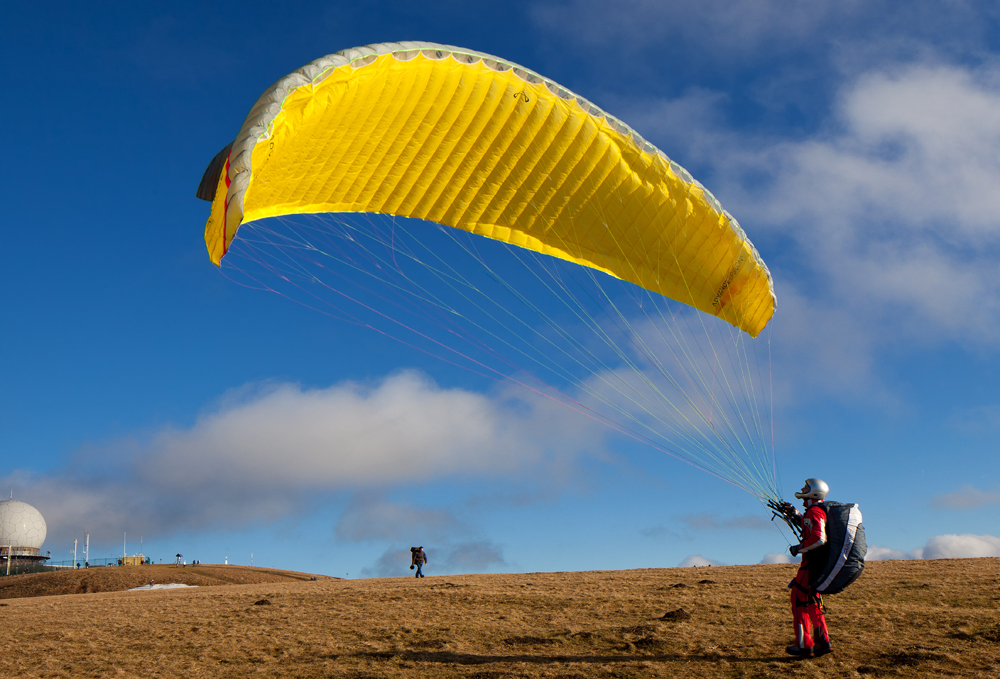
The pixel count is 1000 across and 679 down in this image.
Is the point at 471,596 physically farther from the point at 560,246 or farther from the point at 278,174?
the point at 278,174

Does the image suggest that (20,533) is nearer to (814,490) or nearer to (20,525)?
(20,525)

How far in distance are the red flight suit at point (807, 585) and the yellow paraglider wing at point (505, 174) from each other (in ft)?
14.4

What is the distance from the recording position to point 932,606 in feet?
29.1

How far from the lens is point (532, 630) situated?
8727mm

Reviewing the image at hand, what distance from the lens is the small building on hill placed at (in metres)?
36.9

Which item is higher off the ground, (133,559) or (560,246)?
(560,246)

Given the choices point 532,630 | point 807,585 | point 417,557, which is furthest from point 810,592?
point 417,557

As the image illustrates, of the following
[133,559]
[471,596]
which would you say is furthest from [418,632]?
[133,559]

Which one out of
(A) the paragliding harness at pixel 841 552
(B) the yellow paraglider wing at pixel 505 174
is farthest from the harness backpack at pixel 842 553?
(B) the yellow paraglider wing at pixel 505 174

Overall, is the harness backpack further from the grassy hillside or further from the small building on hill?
the small building on hill

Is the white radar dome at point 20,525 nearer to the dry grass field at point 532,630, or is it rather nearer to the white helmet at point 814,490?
the dry grass field at point 532,630

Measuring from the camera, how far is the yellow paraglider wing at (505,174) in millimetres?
8773

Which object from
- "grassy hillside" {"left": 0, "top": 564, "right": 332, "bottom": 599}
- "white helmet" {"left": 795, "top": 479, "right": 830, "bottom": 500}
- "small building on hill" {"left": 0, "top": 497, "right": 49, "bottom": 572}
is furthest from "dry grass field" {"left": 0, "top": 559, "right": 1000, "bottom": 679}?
"small building on hill" {"left": 0, "top": 497, "right": 49, "bottom": 572}

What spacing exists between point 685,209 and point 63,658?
32.3 ft
